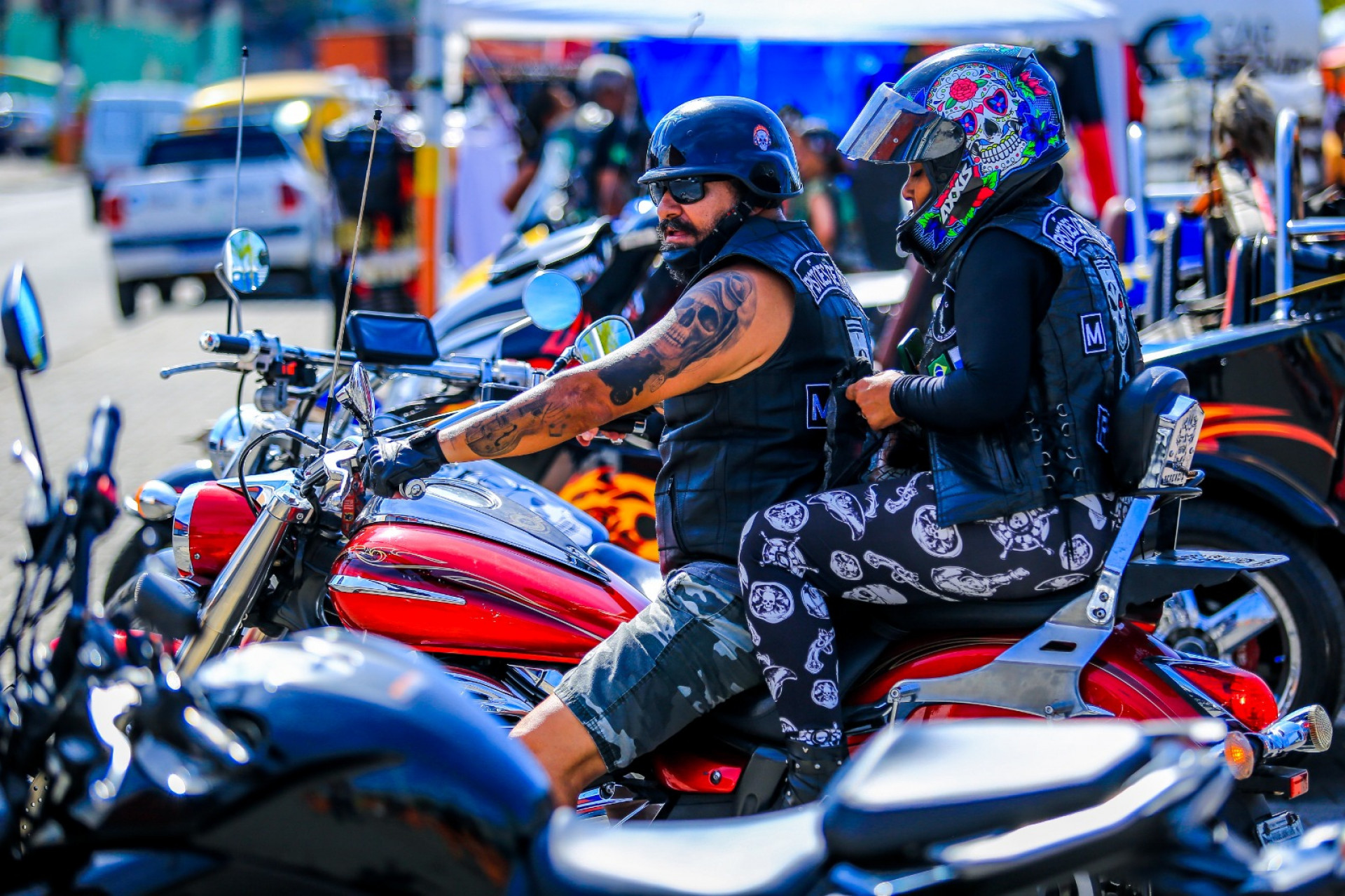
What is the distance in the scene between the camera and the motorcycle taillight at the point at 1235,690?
2389mm

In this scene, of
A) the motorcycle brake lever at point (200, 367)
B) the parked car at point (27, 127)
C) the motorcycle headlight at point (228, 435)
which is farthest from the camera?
the parked car at point (27, 127)

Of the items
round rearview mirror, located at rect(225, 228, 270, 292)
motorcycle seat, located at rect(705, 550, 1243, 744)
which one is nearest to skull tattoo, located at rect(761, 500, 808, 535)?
motorcycle seat, located at rect(705, 550, 1243, 744)

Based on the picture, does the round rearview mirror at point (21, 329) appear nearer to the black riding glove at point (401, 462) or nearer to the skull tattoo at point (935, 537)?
the black riding glove at point (401, 462)

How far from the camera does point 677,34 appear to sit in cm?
884

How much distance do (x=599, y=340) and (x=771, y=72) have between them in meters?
6.69

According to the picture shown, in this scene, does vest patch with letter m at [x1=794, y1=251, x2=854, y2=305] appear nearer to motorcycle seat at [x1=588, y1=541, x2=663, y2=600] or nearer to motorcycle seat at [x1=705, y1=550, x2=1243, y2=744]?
motorcycle seat at [x1=705, y1=550, x2=1243, y2=744]

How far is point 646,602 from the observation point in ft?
9.18

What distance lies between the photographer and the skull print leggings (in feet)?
7.69

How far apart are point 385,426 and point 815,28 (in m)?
6.77

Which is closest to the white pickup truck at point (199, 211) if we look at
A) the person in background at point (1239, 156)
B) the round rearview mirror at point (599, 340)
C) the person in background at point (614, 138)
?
the person in background at point (614, 138)

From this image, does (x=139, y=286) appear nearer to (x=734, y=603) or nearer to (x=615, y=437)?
(x=615, y=437)

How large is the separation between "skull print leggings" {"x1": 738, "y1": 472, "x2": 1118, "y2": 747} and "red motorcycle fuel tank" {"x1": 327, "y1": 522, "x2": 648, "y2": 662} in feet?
1.40

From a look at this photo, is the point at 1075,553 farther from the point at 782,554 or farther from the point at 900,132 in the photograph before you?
the point at 900,132

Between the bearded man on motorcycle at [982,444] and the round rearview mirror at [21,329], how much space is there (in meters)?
1.26
